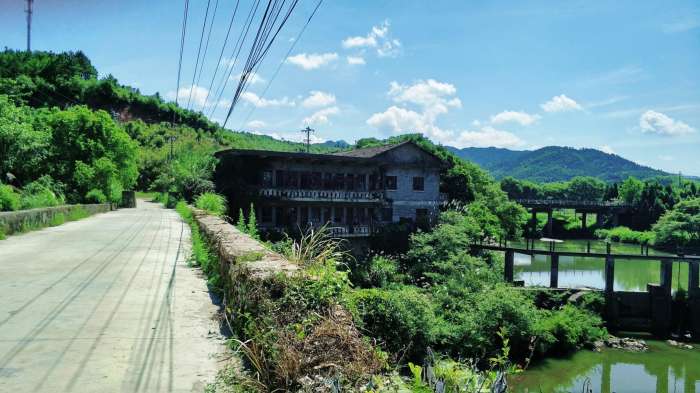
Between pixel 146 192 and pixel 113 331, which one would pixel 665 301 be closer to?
pixel 113 331

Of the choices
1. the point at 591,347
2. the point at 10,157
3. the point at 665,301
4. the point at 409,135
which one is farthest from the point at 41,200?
the point at 409,135

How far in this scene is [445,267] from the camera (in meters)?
27.9

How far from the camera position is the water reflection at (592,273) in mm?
39969

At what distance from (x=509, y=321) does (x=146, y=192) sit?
62.2 m

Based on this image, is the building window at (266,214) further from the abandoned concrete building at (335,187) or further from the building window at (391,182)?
the building window at (391,182)

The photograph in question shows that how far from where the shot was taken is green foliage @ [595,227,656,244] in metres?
65.6

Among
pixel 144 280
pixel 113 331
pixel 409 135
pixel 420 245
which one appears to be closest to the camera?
pixel 113 331

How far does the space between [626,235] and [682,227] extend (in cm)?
1070

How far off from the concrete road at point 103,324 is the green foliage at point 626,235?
69806 millimetres

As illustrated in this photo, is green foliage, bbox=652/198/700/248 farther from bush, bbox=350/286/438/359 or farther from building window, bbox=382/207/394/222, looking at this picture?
bush, bbox=350/286/438/359

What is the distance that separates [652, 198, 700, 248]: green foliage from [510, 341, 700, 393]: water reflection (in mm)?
38764

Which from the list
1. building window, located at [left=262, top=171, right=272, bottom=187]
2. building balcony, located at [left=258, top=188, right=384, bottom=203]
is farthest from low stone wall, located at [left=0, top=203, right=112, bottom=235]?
building window, located at [left=262, top=171, right=272, bottom=187]

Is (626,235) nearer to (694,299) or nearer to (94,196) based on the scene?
(694,299)

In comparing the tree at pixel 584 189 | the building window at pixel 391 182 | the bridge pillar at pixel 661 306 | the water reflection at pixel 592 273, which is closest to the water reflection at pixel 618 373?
the bridge pillar at pixel 661 306
